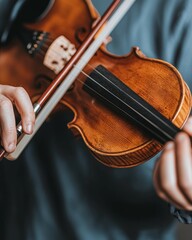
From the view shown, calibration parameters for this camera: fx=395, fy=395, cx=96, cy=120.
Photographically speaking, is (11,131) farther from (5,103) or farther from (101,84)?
(101,84)

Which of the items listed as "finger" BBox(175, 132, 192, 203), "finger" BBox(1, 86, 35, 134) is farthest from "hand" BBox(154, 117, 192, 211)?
"finger" BBox(1, 86, 35, 134)

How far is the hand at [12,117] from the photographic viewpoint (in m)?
0.58

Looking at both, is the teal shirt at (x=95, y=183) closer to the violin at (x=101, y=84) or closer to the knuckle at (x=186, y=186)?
the violin at (x=101, y=84)

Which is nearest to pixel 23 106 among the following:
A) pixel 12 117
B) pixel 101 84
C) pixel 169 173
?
pixel 12 117

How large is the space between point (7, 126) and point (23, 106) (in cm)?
4

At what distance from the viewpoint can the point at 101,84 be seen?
0.67 metres

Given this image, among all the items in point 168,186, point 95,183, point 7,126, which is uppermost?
point 168,186

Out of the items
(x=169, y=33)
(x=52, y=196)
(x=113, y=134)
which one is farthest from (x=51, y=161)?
(x=169, y=33)

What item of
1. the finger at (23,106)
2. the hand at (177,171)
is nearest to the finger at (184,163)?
the hand at (177,171)

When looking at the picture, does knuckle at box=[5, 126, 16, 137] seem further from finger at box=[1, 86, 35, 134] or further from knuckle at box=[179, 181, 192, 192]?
knuckle at box=[179, 181, 192, 192]

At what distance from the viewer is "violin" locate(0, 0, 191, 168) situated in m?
0.61

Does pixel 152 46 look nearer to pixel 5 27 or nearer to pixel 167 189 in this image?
pixel 5 27

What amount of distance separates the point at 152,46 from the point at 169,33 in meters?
0.04

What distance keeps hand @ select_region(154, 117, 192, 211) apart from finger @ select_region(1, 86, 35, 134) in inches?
8.0
